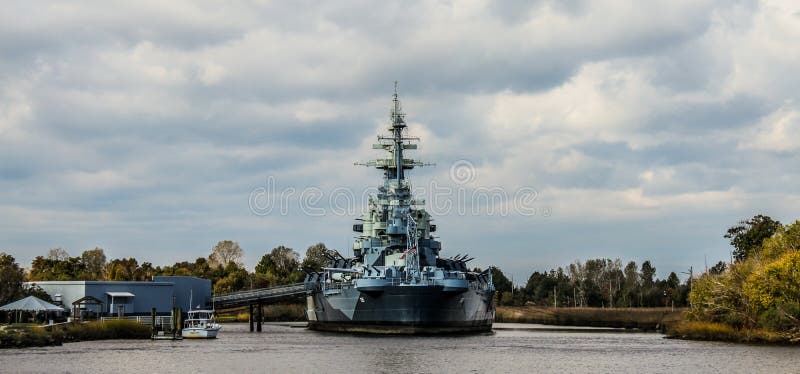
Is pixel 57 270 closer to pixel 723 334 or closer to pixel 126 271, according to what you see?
pixel 126 271

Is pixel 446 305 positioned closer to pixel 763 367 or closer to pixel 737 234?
pixel 763 367

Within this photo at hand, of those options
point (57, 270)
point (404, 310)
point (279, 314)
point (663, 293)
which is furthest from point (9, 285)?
point (663, 293)

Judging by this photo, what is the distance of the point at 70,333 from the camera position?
74938 millimetres

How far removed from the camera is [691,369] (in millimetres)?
53875

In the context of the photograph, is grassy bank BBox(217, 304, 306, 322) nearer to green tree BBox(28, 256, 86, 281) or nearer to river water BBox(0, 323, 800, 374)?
green tree BBox(28, 256, 86, 281)

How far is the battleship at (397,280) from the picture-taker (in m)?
83.2

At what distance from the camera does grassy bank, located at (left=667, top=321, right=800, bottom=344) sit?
230 feet

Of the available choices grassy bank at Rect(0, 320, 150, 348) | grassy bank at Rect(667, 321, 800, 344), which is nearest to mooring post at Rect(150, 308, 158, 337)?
grassy bank at Rect(0, 320, 150, 348)

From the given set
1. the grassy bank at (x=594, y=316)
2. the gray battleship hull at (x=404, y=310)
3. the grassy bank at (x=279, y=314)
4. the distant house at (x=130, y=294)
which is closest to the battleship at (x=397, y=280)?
the gray battleship hull at (x=404, y=310)

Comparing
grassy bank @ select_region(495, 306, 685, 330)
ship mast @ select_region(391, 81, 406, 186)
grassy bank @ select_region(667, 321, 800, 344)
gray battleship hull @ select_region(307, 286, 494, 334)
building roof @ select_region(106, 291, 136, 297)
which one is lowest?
grassy bank @ select_region(495, 306, 685, 330)

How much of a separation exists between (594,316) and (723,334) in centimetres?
7083

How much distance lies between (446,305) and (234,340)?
67.2 feet

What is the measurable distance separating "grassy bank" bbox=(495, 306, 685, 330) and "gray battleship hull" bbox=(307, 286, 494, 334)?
46.4m

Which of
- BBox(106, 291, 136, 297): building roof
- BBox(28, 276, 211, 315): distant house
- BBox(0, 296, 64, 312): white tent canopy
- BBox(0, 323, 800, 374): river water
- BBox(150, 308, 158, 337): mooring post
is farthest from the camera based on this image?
BBox(106, 291, 136, 297): building roof
